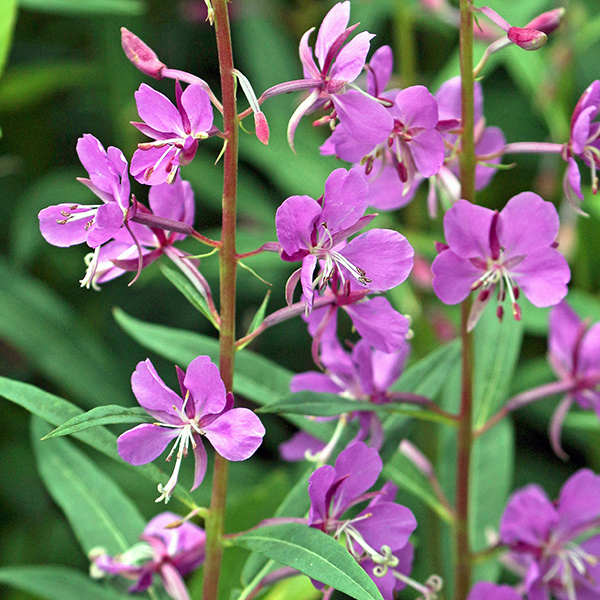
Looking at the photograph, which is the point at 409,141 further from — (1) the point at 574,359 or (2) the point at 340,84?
(1) the point at 574,359

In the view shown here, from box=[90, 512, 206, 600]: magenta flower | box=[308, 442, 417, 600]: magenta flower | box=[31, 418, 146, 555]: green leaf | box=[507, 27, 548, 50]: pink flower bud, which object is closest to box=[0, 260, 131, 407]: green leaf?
box=[31, 418, 146, 555]: green leaf

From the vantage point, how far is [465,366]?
1.33 metres

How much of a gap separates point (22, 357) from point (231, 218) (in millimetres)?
1857

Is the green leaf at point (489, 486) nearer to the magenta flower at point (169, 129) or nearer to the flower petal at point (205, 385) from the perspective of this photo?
the flower petal at point (205, 385)

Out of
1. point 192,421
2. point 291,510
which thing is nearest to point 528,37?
point 192,421

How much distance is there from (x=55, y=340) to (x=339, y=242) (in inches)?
57.7

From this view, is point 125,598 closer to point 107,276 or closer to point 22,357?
point 107,276

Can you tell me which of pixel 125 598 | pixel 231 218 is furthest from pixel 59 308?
pixel 231 218

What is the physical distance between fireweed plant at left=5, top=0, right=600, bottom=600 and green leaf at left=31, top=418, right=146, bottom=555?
53 millimetres

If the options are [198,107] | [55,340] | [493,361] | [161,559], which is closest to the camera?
[198,107]

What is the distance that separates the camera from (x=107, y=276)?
1.16m

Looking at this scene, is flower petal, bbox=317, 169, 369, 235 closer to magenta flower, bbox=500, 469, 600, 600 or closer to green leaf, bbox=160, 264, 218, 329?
green leaf, bbox=160, 264, 218, 329

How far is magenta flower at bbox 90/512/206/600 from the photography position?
50.7 inches

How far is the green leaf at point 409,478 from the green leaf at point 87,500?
1.63 ft
